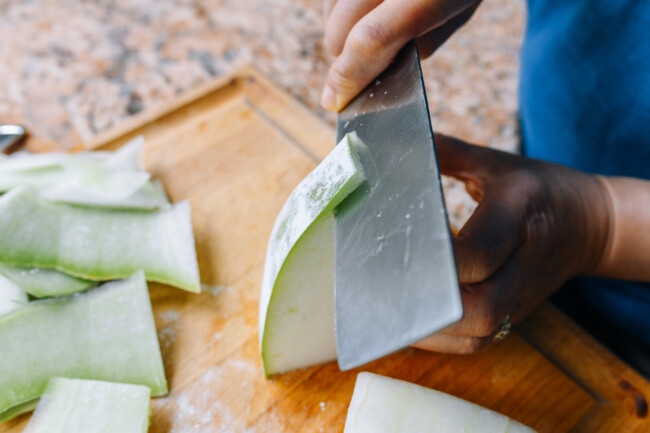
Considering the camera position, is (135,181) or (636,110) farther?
(135,181)

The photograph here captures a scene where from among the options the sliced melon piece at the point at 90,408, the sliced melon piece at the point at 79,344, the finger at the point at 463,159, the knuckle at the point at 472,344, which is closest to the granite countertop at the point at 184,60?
the finger at the point at 463,159

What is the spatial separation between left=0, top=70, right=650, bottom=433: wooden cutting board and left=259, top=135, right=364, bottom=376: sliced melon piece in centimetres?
5

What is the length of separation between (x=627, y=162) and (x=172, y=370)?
88 cm

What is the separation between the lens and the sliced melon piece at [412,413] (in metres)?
0.65

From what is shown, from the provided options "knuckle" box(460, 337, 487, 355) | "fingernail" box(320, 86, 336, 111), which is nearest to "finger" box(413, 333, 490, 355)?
"knuckle" box(460, 337, 487, 355)

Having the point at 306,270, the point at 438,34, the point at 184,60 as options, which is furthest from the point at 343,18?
the point at 184,60

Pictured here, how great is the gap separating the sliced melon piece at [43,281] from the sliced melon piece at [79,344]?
2 cm

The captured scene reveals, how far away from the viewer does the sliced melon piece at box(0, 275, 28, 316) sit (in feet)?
2.56

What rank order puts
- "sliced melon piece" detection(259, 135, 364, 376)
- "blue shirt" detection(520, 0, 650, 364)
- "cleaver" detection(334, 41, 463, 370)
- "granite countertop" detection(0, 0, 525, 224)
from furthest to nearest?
"granite countertop" detection(0, 0, 525, 224) < "blue shirt" detection(520, 0, 650, 364) < "sliced melon piece" detection(259, 135, 364, 376) < "cleaver" detection(334, 41, 463, 370)

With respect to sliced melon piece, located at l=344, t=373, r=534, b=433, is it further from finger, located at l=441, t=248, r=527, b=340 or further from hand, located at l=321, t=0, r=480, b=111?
hand, located at l=321, t=0, r=480, b=111

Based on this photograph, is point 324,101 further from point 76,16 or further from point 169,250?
point 76,16

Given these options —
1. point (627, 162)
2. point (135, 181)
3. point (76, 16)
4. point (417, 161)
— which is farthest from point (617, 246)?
point (76, 16)

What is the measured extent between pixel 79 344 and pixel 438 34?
790 mm

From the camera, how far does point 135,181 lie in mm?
938
